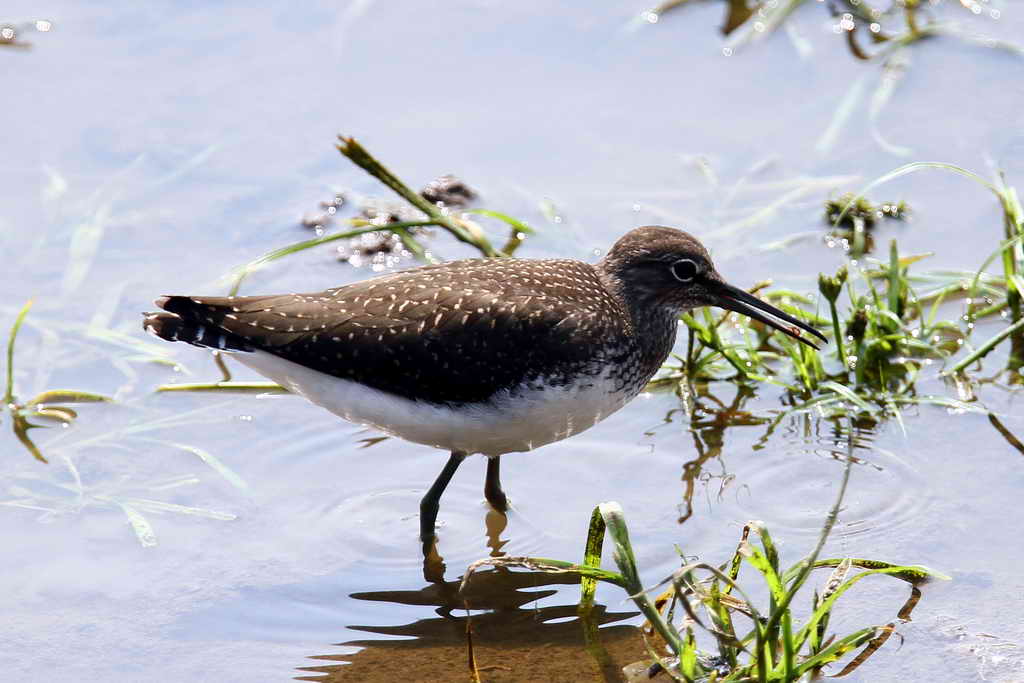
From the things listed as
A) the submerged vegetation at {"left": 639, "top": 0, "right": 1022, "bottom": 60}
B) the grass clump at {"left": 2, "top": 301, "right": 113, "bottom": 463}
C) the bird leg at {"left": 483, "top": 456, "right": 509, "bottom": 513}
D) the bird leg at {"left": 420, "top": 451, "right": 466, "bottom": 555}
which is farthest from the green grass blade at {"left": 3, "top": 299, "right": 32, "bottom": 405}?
the submerged vegetation at {"left": 639, "top": 0, "right": 1022, "bottom": 60}

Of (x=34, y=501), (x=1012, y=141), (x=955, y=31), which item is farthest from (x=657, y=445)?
(x=955, y=31)

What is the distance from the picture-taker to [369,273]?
35.3 feet

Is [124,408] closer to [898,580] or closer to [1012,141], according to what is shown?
[898,580]

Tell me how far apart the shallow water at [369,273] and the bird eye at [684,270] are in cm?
116

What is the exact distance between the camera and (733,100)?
12.2 meters

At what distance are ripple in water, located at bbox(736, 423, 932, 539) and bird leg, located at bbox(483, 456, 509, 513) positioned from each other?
1.34 meters

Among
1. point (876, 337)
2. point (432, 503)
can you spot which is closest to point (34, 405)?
point (432, 503)

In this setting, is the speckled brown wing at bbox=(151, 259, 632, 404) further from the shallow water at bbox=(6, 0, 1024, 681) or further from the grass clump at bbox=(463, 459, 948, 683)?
→ the grass clump at bbox=(463, 459, 948, 683)

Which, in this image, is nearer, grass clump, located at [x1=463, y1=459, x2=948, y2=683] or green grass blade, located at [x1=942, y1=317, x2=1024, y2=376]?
grass clump, located at [x1=463, y1=459, x2=948, y2=683]

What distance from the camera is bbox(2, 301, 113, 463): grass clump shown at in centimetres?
909

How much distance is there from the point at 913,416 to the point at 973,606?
1.91m

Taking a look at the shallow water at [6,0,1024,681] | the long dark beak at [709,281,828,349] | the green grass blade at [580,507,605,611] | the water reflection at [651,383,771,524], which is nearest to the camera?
the green grass blade at [580,507,605,611]

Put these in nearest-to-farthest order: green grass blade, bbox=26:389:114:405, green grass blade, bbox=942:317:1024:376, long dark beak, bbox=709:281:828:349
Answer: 1. long dark beak, bbox=709:281:828:349
2. green grass blade, bbox=942:317:1024:376
3. green grass blade, bbox=26:389:114:405

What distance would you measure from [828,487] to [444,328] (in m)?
2.36
